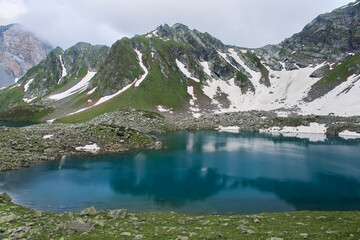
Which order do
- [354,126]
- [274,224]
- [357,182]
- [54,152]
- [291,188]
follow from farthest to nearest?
[354,126]
[54,152]
[357,182]
[291,188]
[274,224]

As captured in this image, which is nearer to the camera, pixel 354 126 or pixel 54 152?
pixel 54 152

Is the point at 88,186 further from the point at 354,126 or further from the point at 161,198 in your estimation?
the point at 354,126

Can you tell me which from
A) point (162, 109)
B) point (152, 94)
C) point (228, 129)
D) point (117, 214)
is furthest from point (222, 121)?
point (117, 214)

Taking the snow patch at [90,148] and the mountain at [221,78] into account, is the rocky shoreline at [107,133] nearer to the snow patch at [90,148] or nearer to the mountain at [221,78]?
the snow patch at [90,148]

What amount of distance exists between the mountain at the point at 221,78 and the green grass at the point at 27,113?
24.0ft

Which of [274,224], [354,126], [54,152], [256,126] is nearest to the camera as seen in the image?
[274,224]

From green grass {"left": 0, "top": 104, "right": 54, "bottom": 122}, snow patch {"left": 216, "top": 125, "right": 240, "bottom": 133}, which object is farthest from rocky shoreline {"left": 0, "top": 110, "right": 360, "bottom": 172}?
green grass {"left": 0, "top": 104, "right": 54, "bottom": 122}

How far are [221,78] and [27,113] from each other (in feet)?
448

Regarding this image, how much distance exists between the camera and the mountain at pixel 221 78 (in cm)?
12756

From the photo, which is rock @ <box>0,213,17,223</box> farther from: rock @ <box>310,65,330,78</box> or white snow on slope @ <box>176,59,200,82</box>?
rock @ <box>310,65,330,78</box>

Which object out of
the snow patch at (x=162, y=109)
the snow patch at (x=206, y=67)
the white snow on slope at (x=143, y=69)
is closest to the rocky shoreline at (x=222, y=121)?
the snow patch at (x=162, y=109)

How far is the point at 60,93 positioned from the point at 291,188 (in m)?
197

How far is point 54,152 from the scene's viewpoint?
50.9 metres

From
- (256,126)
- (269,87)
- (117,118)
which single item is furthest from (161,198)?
(269,87)
